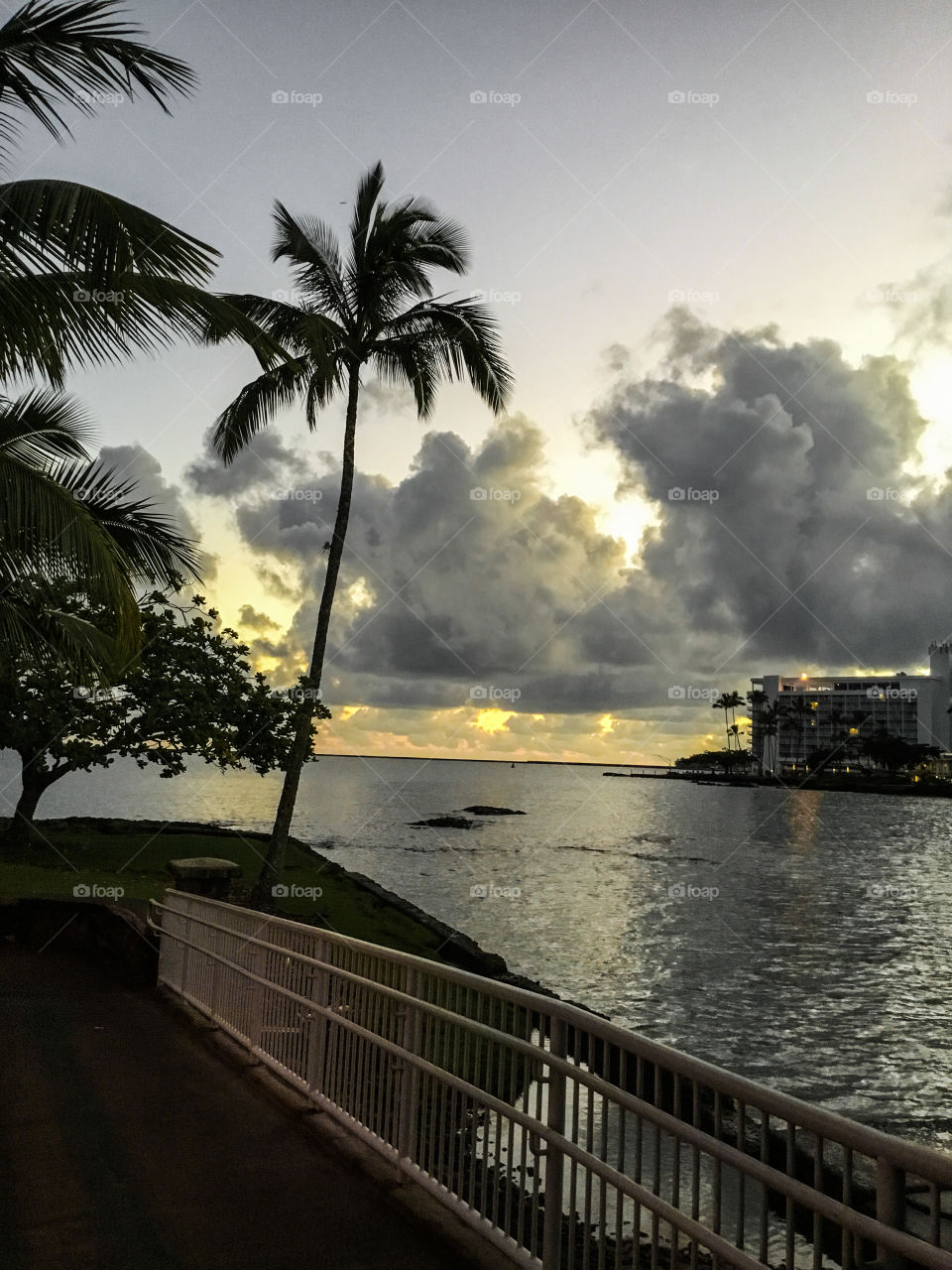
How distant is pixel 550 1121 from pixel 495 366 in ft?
63.4

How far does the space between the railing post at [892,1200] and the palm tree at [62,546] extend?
8.48 meters

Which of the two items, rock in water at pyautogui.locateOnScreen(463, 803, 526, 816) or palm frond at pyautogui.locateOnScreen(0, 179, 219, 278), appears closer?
palm frond at pyautogui.locateOnScreen(0, 179, 219, 278)

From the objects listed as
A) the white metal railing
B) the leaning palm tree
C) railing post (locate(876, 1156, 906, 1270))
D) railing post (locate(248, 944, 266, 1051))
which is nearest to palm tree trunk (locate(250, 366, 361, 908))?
the leaning palm tree

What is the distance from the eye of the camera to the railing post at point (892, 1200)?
2672 millimetres

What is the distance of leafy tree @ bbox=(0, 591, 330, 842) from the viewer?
29.2 meters

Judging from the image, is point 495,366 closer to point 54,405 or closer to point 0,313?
point 54,405

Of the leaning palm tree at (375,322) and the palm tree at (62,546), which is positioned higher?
the leaning palm tree at (375,322)

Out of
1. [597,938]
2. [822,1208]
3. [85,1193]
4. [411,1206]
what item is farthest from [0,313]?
[597,938]

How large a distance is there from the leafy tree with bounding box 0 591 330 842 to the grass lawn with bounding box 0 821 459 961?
2.61 m

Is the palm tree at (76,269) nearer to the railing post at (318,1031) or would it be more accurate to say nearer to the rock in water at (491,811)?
the railing post at (318,1031)

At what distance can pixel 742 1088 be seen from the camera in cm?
324

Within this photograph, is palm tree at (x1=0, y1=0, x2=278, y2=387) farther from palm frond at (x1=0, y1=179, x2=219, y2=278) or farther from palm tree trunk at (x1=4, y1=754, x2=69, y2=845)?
palm tree trunk at (x1=4, y1=754, x2=69, y2=845)

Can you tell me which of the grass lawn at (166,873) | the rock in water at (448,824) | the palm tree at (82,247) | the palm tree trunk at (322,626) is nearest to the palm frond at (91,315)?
the palm tree at (82,247)

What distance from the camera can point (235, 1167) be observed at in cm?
567
